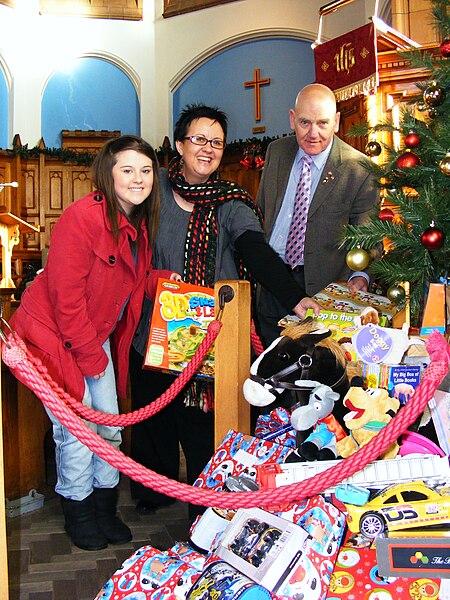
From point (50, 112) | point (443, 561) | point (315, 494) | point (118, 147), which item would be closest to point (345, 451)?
point (315, 494)

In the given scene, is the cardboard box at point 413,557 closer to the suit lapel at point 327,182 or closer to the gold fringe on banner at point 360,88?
the suit lapel at point 327,182

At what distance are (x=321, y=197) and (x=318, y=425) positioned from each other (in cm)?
131

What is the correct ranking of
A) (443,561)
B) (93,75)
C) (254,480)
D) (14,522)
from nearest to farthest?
1. (443,561)
2. (254,480)
3. (14,522)
4. (93,75)

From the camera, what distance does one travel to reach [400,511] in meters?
1.55

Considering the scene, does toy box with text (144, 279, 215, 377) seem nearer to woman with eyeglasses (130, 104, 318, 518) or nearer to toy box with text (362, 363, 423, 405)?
woman with eyeglasses (130, 104, 318, 518)

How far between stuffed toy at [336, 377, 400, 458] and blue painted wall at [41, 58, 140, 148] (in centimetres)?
768

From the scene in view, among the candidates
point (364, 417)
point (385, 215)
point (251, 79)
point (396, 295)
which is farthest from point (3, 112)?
point (364, 417)

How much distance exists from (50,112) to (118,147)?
Result: 673 centimetres

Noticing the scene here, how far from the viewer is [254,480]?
1.89 meters

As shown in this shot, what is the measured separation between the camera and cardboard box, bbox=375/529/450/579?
1491 millimetres

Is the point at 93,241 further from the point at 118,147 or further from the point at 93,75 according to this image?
the point at 93,75

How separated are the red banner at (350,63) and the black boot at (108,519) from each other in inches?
119

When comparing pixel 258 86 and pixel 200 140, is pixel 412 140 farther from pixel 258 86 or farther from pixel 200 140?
pixel 258 86

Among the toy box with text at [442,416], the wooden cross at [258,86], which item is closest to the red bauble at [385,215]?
the toy box with text at [442,416]
